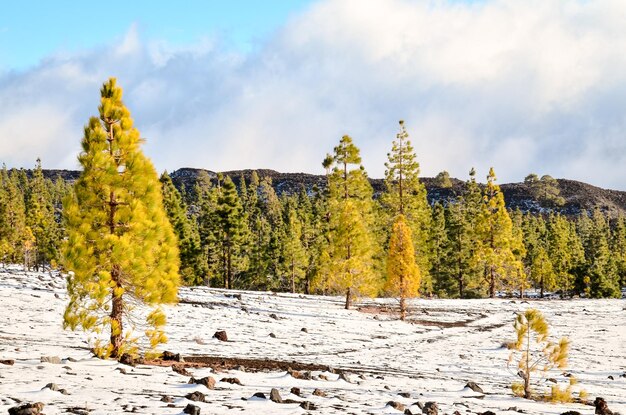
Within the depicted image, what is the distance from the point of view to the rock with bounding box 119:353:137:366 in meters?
12.9

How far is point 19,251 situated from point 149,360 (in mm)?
79886

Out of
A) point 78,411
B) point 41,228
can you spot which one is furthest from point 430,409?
point 41,228

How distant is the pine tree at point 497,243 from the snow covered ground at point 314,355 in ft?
28.1

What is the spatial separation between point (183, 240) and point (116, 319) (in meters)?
47.5

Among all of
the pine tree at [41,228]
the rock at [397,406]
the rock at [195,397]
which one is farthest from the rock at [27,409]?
the pine tree at [41,228]

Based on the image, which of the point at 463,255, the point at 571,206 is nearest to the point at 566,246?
the point at 463,255

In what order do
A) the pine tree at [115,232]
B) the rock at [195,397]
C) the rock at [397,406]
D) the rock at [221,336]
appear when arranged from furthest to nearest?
1. the rock at [221,336]
2. the pine tree at [115,232]
3. the rock at [397,406]
4. the rock at [195,397]

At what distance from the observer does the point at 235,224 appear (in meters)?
57.7

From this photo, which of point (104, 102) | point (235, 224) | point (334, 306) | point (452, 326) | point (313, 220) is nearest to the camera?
point (104, 102)

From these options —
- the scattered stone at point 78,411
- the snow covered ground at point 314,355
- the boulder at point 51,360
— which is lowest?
the snow covered ground at point 314,355

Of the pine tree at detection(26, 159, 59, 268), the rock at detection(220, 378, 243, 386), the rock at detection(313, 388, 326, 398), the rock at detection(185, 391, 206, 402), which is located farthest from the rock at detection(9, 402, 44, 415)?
the pine tree at detection(26, 159, 59, 268)

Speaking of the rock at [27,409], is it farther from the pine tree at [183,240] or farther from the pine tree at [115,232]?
the pine tree at [183,240]

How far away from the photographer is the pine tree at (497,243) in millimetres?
51500

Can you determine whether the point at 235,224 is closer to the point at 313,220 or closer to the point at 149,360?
the point at 313,220
